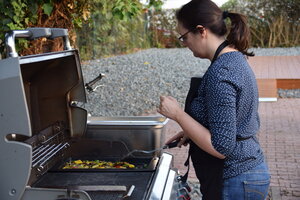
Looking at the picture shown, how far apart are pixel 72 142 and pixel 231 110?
1.28 meters

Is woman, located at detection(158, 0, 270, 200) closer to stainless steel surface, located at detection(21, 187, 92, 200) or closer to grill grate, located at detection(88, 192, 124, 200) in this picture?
grill grate, located at detection(88, 192, 124, 200)

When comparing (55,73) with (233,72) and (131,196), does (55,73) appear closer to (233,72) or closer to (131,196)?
Result: (131,196)

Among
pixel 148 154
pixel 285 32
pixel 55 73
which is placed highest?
pixel 55 73

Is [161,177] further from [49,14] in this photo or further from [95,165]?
[49,14]

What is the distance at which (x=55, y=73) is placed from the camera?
2.64m

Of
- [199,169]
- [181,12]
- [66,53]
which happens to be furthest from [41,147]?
[181,12]

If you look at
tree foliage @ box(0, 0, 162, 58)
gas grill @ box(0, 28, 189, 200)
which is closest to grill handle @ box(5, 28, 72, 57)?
gas grill @ box(0, 28, 189, 200)

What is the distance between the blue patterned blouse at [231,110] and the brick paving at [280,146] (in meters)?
2.57

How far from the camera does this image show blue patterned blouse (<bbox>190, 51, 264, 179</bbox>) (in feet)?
6.20

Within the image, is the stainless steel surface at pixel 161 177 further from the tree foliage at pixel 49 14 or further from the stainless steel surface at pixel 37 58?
the tree foliage at pixel 49 14

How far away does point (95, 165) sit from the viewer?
107 inches

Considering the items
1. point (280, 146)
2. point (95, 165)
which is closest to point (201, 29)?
point (95, 165)

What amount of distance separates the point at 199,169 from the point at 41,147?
889mm

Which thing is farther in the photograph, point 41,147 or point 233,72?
point 41,147
